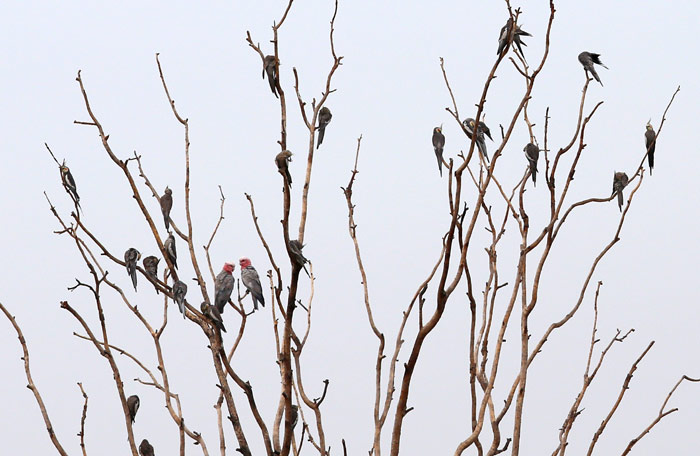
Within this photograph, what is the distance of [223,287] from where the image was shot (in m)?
4.99

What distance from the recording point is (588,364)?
12.7 feet

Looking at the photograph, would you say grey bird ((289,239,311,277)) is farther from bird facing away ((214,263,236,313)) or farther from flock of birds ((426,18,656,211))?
flock of birds ((426,18,656,211))

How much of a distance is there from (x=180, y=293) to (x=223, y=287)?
3.10 feet

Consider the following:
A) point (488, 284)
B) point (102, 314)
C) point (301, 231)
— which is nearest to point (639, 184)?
point (488, 284)

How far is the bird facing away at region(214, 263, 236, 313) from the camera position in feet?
14.8

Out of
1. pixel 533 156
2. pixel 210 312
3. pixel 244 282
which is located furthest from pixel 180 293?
pixel 533 156

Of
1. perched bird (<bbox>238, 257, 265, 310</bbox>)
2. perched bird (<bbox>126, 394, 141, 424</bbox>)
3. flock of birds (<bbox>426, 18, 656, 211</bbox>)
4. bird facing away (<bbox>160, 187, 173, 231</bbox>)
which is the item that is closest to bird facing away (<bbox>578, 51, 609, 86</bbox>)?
flock of birds (<bbox>426, 18, 656, 211</bbox>)

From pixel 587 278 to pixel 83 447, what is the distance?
2.42 m

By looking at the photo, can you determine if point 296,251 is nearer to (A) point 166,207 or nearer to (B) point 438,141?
(A) point 166,207

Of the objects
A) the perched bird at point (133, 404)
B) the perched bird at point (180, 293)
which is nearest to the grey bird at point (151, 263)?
the perched bird at point (133, 404)

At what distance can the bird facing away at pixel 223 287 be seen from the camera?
4.52m

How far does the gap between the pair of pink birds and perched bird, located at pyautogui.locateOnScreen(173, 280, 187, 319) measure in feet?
1.62

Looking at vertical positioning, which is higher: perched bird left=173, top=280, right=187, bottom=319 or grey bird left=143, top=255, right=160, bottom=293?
grey bird left=143, top=255, right=160, bottom=293

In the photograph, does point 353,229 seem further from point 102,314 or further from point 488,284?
point 102,314
